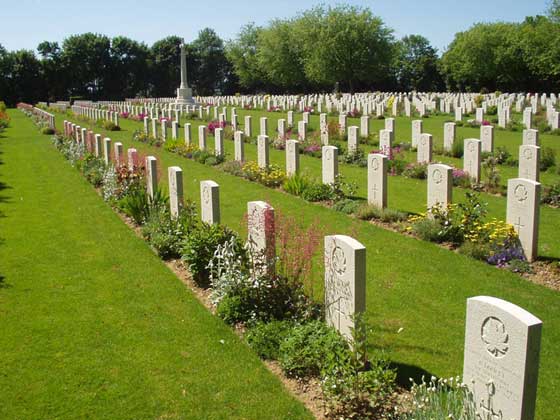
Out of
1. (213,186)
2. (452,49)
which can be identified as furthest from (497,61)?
(213,186)

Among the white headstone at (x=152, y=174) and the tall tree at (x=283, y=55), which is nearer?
the white headstone at (x=152, y=174)

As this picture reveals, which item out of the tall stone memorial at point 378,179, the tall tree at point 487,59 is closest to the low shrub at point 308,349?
the tall stone memorial at point 378,179

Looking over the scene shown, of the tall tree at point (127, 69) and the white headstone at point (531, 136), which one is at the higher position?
the tall tree at point (127, 69)

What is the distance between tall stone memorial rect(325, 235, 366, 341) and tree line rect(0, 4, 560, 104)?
4639 centimetres

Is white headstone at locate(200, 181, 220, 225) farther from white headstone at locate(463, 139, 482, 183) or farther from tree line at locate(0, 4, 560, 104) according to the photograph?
tree line at locate(0, 4, 560, 104)

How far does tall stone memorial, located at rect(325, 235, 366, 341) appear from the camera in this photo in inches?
203

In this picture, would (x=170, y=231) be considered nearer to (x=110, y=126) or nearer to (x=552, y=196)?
(x=552, y=196)

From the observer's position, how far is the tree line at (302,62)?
5459 cm

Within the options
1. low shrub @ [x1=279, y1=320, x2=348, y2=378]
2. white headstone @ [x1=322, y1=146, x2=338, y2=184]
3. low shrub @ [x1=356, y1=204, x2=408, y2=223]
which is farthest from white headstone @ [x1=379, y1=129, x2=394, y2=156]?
low shrub @ [x1=279, y1=320, x2=348, y2=378]

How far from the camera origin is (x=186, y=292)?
24.6 feet

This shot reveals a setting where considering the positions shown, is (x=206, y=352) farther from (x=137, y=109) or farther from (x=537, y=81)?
A: (x=537, y=81)

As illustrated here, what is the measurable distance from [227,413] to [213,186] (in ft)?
12.9

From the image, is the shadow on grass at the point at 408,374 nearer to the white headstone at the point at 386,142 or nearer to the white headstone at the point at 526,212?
the white headstone at the point at 526,212

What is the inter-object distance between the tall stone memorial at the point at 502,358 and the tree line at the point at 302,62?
156ft
